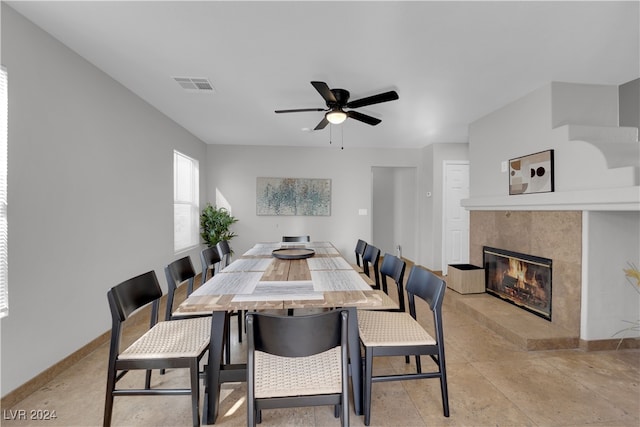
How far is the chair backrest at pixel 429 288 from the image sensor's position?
1.57 meters

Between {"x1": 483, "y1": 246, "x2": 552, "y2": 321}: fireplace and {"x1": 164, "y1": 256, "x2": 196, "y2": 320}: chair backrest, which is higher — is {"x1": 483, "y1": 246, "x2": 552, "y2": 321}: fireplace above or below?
below

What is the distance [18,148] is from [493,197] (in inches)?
172

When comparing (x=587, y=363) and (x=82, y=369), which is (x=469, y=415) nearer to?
(x=587, y=363)

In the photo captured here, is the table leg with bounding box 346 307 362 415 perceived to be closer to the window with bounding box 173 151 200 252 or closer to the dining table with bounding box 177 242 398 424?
the dining table with bounding box 177 242 398 424

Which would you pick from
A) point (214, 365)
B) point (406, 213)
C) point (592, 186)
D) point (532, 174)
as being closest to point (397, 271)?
point (214, 365)

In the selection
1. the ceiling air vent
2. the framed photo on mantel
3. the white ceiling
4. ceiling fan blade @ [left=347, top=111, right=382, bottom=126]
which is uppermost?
the ceiling air vent

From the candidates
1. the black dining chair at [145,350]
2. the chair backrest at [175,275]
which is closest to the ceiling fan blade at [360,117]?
the chair backrest at [175,275]

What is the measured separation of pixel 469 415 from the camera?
167 cm

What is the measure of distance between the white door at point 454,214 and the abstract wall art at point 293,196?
2197 millimetres

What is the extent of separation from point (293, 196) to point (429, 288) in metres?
4.07

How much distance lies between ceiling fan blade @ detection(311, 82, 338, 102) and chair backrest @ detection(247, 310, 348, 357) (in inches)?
69.3

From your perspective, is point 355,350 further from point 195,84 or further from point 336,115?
point 195,84

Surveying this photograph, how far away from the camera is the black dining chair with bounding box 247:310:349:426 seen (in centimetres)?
110

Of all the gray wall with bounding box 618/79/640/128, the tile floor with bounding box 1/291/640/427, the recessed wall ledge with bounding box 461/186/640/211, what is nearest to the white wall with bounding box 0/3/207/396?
the tile floor with bounding box 1/291/640/427
